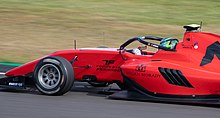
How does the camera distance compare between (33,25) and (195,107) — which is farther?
(33,25)

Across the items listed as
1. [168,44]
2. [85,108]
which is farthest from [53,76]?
[168,44]

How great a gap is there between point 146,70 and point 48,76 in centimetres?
166

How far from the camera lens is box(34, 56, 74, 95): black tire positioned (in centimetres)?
898

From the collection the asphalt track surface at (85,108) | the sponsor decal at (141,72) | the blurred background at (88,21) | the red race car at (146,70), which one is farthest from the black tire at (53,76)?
the blurred background at (88,21)

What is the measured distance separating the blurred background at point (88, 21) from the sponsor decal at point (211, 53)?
611 centimetres

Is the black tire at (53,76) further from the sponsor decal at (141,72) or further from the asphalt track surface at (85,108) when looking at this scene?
the sponsor decal at (141,72)

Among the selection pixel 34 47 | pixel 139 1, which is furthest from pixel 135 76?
pixel 139 1

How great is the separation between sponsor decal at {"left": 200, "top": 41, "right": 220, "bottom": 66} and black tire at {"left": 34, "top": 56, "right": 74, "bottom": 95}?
208 cm

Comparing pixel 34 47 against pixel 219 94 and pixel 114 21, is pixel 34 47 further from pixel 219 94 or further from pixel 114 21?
pixel 219 94

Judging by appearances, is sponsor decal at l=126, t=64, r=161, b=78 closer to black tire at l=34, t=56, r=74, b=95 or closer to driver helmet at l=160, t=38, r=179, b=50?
driver helmet at l=160, t=38, r=179, b=50

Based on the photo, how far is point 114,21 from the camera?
19.2 meters

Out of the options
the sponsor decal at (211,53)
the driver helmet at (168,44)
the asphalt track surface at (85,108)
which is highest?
the driver helmet at (168,44)

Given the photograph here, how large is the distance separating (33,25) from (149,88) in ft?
35.2

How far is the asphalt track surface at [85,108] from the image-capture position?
25.7 ft
